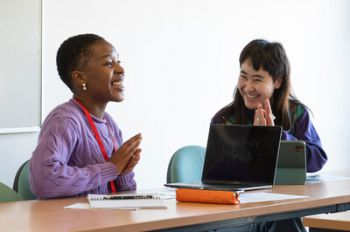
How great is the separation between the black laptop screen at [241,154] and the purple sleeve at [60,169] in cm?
48

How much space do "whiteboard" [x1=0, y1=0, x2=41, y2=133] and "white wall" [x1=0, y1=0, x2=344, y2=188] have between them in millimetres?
69

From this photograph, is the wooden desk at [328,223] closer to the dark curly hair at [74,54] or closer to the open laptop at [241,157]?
the open laptop at [241,157]

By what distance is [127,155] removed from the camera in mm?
2725

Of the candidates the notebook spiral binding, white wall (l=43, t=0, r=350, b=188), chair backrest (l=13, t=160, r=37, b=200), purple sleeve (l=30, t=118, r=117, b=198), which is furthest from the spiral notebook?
white wall (l=43, t=0, r=350, b=188)

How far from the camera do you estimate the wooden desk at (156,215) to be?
1.97 m

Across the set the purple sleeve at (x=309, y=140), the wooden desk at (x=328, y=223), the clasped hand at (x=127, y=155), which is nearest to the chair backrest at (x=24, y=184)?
the clasped hand at (x=127, y=155)

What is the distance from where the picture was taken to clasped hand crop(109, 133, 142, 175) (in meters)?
2.71

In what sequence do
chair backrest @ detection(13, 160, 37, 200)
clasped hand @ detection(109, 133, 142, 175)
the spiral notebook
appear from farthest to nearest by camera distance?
chair backrest @ detection(13, 160, 37, 200), clasped hand @ detection(109, 133, 142, 175), the spiral notebook

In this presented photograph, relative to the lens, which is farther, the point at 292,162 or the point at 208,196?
the point at 292,162

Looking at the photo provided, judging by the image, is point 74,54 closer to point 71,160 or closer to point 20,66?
point 71,160

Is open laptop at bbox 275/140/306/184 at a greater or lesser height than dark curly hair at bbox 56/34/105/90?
lesser

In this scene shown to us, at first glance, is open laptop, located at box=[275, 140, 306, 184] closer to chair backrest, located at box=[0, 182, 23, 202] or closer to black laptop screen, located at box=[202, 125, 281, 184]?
black laptop screen, located at box=[202, 125, 281, 184]

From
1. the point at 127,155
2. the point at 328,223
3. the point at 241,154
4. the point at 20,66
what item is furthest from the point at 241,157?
the point at 20,66

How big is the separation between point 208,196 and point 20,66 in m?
1.50
